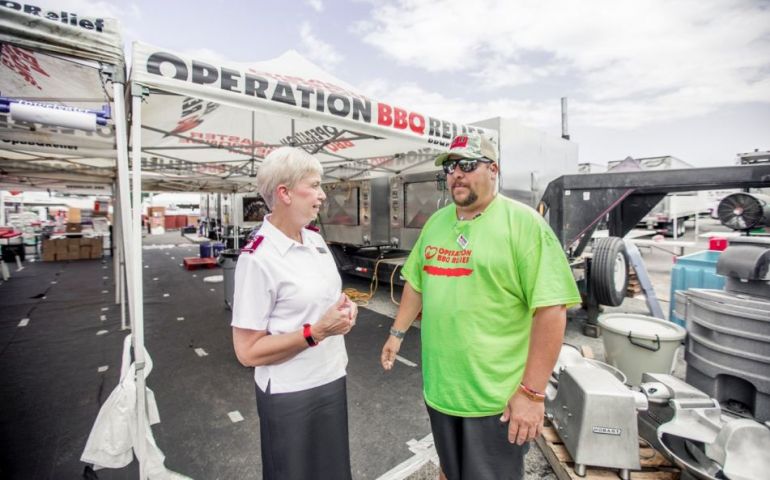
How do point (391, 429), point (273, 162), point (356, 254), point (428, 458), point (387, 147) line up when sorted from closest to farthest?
point (273, 162), point (428, 458), point (391, 429), point (387, 147), point (356, 254)

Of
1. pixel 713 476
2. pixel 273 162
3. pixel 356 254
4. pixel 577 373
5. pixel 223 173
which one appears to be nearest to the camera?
pixel 273 162

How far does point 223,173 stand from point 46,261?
9616 millimetres

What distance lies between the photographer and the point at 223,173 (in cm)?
909

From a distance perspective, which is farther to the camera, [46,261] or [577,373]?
[46,261]

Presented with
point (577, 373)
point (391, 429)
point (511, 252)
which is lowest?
point (391, 429)

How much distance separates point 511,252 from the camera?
5.11 ft

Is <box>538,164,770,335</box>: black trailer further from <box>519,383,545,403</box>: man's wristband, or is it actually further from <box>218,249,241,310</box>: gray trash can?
<box>218,249,241,310</box>: gray trash can

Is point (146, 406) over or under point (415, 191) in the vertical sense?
under

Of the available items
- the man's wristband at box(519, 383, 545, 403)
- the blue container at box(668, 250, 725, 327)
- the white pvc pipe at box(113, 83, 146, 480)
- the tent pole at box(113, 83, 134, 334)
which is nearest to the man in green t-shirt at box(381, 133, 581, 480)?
the man's wristband at box(519, 383, 545, 403)

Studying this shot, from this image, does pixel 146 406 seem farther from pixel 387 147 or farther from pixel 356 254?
pixel 356 254

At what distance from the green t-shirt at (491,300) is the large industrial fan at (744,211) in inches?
130

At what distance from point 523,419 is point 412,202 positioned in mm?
5118

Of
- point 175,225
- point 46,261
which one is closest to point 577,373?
point 46,261

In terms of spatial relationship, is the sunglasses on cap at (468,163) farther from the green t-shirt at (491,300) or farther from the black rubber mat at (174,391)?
the black rubber mat at (174,391)
